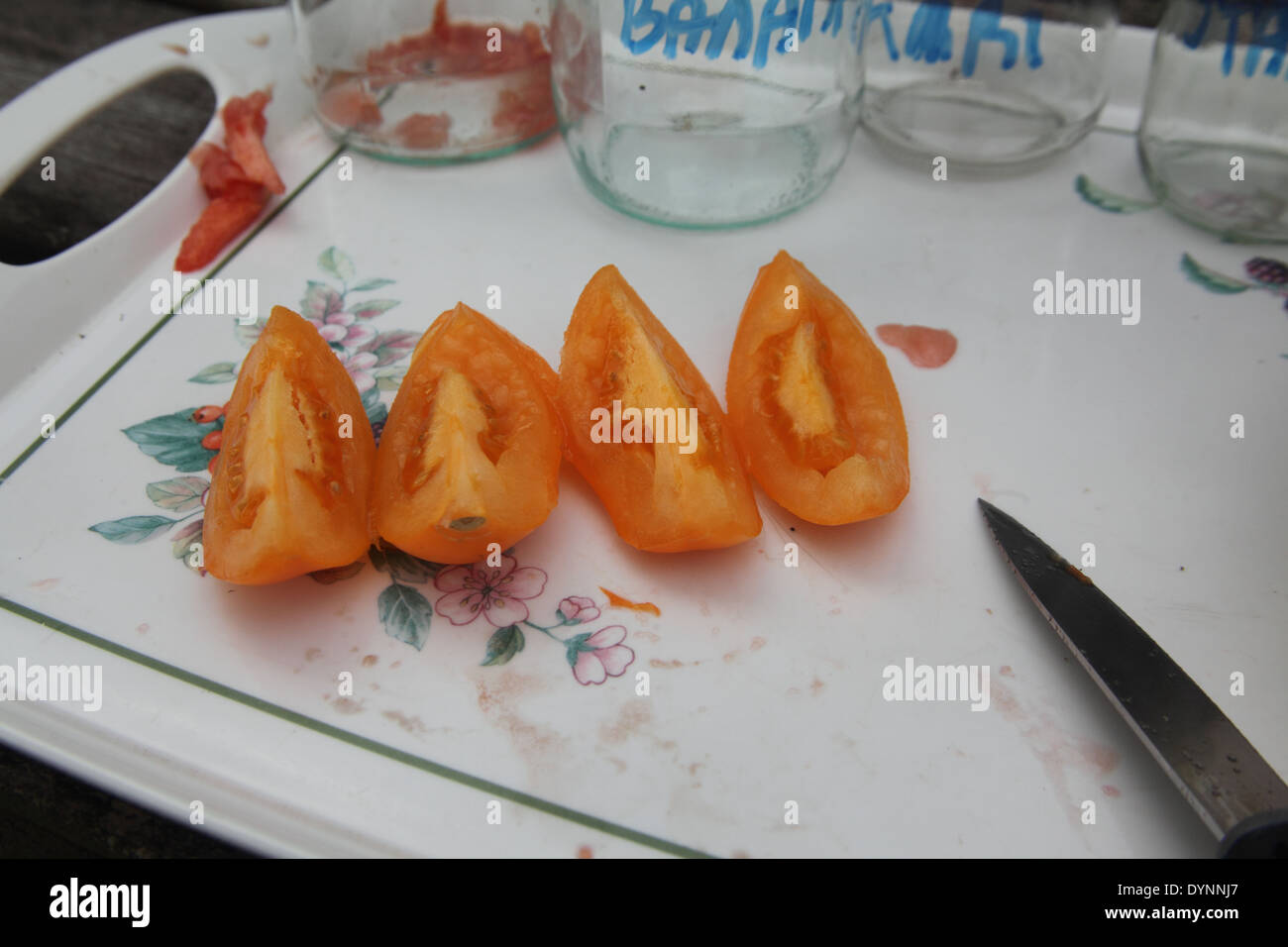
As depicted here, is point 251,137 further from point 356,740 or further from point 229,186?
point 356,740

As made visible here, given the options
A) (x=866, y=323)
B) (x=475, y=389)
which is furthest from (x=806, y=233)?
(x=475, y=389)

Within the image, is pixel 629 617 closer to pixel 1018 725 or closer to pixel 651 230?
pixel 1018 725

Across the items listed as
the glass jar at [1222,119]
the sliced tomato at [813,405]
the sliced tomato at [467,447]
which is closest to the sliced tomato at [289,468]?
the sliced tomato at [467,447]

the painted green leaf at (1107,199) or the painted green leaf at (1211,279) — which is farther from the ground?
the painted green leaf at (1107,199)

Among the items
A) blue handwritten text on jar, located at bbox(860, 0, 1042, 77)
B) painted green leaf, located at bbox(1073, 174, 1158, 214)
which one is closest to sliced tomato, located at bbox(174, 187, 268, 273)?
blue handwritten text on jar, located at bbox(860, 0, 1042, 77)

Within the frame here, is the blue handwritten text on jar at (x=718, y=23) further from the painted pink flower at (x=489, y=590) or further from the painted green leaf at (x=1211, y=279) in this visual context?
the painted pink flower at (x=489, y=590)

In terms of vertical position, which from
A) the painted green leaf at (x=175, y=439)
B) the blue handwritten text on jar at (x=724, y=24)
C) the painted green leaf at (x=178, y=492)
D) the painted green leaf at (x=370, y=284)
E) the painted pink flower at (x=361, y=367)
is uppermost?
the blue handwritten text on jar at (x=724, y=24)

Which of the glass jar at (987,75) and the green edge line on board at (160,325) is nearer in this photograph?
the green edge line on board at (160,325)

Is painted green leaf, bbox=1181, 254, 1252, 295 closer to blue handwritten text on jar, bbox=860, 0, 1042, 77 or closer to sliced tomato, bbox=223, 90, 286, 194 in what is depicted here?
blue handwritten text on jar, bbox=860, 0, 1042, 77
